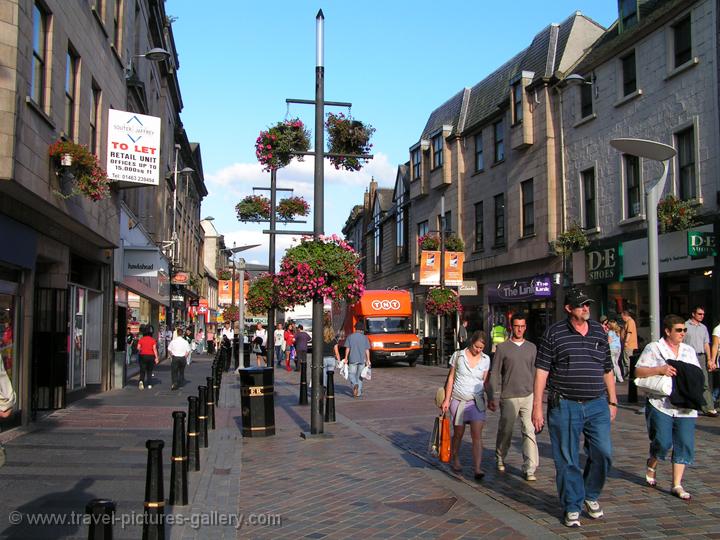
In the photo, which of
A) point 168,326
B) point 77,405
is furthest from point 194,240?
point 77,405

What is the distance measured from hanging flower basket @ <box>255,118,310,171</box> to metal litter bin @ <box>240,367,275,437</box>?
11.9 feet

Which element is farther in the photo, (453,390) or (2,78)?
(2,78)

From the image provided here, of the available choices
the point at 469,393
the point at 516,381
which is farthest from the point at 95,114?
the point at 516,381

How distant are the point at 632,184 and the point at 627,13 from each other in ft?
19.6

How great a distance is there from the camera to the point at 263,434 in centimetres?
1147

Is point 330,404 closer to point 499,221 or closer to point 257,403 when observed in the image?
point 257,403

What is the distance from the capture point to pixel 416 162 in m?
41.5

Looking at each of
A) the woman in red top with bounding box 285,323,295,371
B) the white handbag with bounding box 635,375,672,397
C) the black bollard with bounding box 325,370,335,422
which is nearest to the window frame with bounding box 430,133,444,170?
the woman in red top with bounding box 285,323,295,371

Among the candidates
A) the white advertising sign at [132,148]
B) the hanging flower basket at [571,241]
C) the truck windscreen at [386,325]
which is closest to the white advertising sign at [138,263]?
the white advertising sign at [132,148]

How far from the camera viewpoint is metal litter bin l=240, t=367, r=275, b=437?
37.7 feet

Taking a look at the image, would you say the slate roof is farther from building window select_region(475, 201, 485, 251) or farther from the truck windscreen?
the truck windscreen

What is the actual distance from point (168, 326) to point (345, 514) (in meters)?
31.8

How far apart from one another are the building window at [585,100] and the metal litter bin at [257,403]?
17627mm

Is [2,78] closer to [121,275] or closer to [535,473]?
[535,473]
